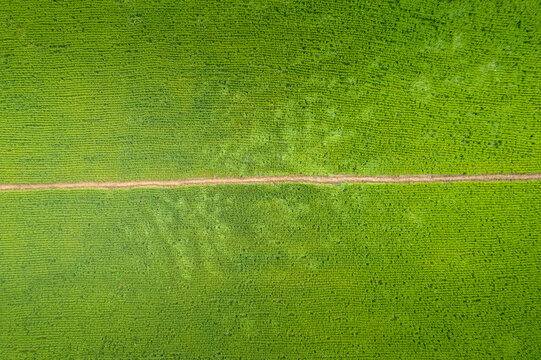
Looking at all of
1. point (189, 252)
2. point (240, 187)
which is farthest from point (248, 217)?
point (189, 252)

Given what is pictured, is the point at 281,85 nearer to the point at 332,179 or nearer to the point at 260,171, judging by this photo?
the point at 260,171

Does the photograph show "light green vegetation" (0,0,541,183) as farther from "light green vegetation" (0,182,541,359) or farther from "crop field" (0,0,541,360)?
"light green vegetation" (0,182,541,359)

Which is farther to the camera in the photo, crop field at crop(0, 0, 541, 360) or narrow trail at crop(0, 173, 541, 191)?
narrow trail at crop(0, 173, 541, 191)

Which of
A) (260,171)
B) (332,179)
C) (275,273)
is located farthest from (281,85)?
(275,273)

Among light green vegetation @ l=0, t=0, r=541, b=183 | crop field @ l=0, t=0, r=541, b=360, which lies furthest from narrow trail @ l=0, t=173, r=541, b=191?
light green vegetation @ l=0, t=0, r=541, b=183

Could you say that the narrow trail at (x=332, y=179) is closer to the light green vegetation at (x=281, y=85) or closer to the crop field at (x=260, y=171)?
the crop field at (x=260, y=171)

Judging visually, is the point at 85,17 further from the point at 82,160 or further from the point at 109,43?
the point at 82,160

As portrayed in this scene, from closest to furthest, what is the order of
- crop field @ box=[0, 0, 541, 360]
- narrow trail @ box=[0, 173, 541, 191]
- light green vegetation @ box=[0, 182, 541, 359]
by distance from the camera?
light green vegetation @ box=[0, 182, 541, 359] → crop field @ box=[0, 0, 541, 360] → narrow trail @ box=[0, 173, 541, 191]

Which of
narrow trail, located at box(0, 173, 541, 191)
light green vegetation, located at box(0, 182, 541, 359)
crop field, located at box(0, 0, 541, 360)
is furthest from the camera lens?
narrow trail, located at box(0, 173, 541, 191)
